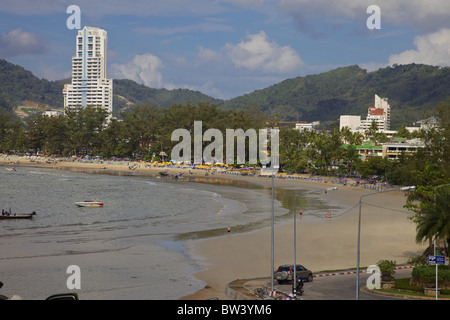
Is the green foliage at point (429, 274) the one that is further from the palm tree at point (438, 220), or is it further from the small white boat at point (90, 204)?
the small white boat at point (90, 204)

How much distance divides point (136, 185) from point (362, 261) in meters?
69.5

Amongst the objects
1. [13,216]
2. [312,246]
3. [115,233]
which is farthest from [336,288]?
[13,216]

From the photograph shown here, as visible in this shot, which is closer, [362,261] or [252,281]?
[252,281]

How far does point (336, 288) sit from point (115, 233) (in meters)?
26.9

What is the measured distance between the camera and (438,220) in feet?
97.3

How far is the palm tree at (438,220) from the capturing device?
29531 mm

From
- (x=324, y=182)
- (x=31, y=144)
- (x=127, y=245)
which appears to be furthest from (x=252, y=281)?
(x=31, y=144)

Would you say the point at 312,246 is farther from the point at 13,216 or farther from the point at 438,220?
the point at 13,216

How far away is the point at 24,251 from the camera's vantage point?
41188mm

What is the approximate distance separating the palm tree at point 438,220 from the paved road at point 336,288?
11.6 ft

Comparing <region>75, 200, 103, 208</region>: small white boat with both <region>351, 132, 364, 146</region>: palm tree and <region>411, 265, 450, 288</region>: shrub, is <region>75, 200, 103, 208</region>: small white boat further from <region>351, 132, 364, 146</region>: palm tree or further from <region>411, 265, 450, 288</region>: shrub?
<region>351, 132, 364, 146</region>: palm tree

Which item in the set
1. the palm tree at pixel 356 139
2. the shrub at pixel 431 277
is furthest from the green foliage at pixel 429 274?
the palm tree at pixel 356 139
